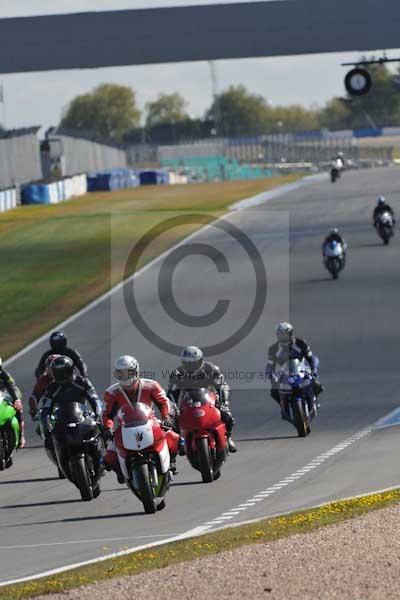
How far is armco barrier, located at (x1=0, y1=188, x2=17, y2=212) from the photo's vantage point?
7462 centimetres

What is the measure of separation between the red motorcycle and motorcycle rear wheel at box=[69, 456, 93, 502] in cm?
145

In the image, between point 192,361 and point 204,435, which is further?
point 192,361

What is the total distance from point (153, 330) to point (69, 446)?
2130cm

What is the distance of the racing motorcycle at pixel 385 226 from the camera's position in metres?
53.6

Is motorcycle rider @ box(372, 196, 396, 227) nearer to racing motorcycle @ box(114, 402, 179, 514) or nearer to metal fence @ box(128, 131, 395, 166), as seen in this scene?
racing motorcycle @ box(114, 402, 179, 514)

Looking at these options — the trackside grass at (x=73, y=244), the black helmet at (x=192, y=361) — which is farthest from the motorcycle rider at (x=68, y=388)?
the trackside grass at (x=73, y=244)

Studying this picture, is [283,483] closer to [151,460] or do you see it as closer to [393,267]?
[151,460]

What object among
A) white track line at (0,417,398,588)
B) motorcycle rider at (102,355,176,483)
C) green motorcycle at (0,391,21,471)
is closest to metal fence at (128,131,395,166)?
green motorcycle at (0,391,21,471)

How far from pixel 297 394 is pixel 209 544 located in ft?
29.9

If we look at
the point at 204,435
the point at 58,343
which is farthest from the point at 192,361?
the point at 58,343

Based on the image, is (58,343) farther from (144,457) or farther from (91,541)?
(91,541)

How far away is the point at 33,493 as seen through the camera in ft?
58.6

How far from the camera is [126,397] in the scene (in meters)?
16.2

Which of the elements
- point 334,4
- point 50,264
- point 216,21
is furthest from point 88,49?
point 50,264
